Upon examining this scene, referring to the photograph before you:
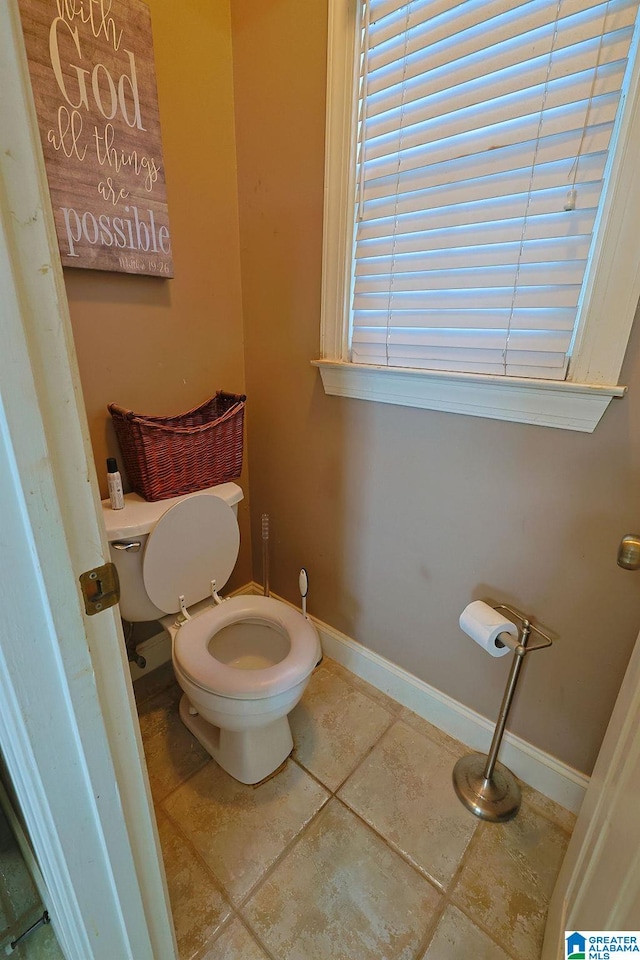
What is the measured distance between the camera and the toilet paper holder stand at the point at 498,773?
41.5 inches

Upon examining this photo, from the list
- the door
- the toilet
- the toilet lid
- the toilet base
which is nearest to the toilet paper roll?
the door

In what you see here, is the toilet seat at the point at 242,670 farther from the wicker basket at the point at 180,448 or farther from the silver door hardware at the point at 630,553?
the silver door hardware at the point at 630,553

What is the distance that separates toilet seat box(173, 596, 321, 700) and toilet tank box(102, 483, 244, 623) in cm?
14

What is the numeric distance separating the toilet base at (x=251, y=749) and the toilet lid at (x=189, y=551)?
1.37ft

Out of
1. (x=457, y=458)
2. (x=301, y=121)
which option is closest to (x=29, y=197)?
(x=457, y=458)

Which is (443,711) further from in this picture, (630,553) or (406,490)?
(630,553)

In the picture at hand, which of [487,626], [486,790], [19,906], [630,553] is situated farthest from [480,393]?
[19,906]

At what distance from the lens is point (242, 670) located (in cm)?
109

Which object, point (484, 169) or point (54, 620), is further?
point (484, 169)

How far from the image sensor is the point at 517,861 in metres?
Result: 1.04

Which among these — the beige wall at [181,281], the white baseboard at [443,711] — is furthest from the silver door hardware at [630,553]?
the beige wall at [181,281]

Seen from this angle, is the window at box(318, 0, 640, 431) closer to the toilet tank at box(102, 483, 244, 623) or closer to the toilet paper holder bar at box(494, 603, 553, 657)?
the toilet paper holder bar at box(494, 603, 553, 657)

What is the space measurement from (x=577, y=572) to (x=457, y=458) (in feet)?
1.32

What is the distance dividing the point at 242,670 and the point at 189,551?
38 centimetres
